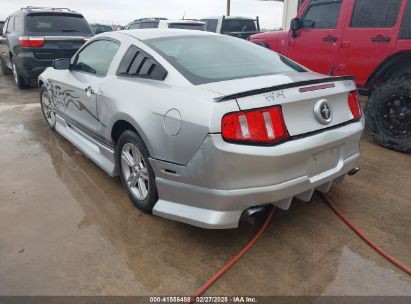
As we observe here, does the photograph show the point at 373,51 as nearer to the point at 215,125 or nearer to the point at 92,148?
the point at 215,125

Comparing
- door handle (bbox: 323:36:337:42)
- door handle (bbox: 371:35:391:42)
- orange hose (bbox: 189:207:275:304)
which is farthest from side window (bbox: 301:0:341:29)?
orange hose (bbox: 189:207:275:304)

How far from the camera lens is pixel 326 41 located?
17.0 ft

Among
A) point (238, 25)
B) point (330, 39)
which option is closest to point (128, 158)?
point (330, 39)

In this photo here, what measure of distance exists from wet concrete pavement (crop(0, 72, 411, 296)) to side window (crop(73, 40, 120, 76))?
3.64ft

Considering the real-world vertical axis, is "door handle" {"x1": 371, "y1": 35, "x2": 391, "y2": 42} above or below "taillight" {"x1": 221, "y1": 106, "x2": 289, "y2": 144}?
above

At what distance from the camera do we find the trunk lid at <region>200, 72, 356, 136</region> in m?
2.19

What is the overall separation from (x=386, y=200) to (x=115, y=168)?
8.03 feet

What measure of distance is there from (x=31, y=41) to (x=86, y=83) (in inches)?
191

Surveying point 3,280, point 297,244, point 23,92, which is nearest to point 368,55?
point 297,244

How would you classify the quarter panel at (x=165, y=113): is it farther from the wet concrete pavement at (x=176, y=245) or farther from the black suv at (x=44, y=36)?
the black suv at (x=44, y=36)

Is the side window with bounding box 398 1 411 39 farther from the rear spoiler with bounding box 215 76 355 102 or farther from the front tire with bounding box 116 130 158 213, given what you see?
the front tire with bounding box 116 130 158 213

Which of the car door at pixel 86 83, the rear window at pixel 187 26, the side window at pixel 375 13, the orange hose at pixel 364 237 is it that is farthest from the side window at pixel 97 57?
the rear window at pixel 187 26

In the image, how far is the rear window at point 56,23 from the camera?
7.69 meters

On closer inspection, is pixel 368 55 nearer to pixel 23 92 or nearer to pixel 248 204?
pixel 248 204
